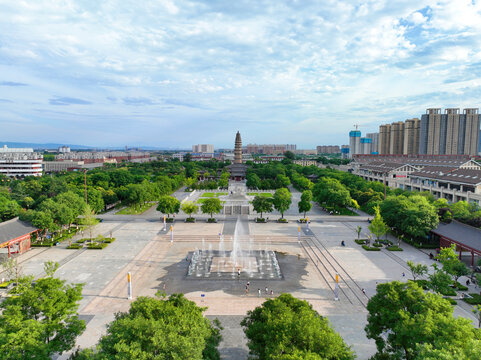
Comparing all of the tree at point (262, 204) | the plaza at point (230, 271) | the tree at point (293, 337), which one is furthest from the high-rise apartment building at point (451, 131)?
the tree at point (293, 337)

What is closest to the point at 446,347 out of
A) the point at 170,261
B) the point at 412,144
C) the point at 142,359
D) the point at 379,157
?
the point at 142,359

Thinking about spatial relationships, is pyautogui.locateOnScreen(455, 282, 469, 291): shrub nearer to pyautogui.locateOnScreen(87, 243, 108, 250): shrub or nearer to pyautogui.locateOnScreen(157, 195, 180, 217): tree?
pyautogui.locateOnScreen(87, 243, 108, 250): shrub

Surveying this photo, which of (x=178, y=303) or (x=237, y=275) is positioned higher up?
(x=178, y=303)

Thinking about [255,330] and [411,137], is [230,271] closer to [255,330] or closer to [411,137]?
[255,330]

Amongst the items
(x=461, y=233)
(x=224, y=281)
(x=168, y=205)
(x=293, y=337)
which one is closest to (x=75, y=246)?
(x=168, y=205)

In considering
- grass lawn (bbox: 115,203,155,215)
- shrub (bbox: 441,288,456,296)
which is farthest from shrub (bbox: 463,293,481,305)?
grass lawn (bbox: 115,203,155,215)

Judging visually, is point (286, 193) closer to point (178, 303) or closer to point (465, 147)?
point (178, 303)
